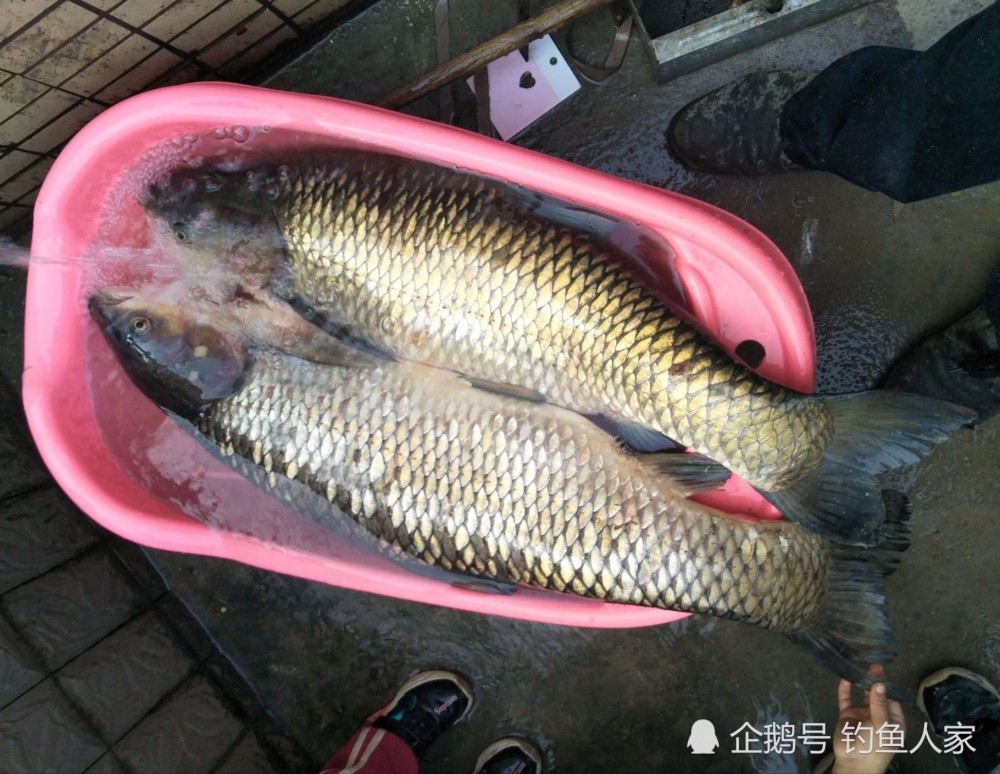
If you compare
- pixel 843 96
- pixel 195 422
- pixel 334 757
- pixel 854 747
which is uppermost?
pixel 195 422

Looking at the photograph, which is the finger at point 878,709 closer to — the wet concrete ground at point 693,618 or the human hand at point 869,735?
the human hand at point 869,735

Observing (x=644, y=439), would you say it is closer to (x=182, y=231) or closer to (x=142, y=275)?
(x=182, y=231)

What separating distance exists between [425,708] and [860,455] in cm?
152

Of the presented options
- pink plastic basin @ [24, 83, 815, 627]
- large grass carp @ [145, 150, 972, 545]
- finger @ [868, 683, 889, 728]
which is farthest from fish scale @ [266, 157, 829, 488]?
finger @ [868, 683, 889, 728]

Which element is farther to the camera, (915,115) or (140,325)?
(140,325)

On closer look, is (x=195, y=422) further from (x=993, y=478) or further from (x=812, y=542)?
(x=993, y=478)

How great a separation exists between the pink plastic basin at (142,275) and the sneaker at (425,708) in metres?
0.66

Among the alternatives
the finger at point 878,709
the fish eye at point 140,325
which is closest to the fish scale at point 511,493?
the fish eye at point 140,325

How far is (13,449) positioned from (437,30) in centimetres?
180

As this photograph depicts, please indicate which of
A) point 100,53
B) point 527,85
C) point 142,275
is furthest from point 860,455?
point 100,53

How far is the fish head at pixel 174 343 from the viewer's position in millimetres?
1681

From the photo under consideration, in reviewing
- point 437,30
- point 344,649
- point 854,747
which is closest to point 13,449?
point 344,649

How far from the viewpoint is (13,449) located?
214cm

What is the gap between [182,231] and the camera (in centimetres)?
170
